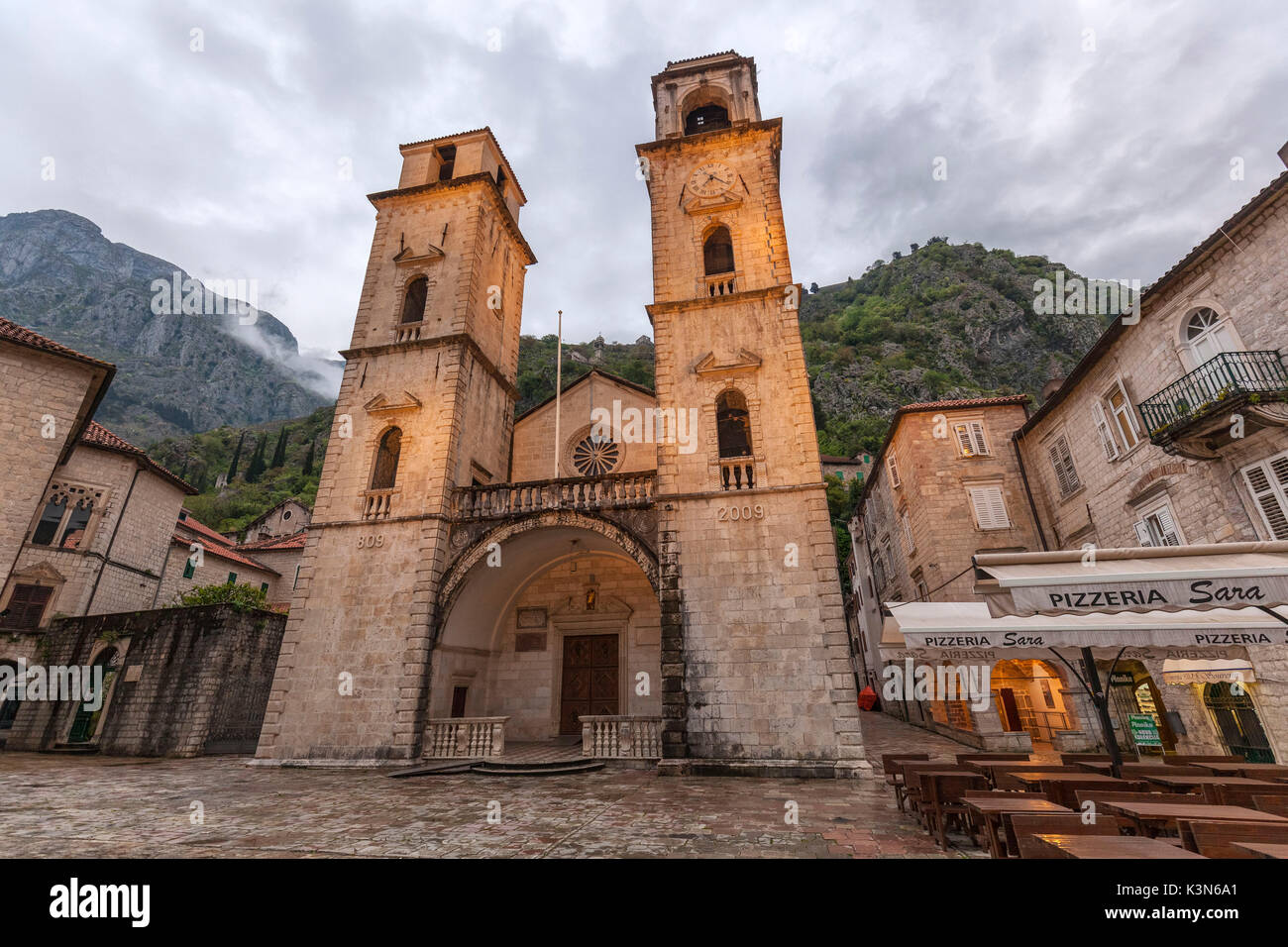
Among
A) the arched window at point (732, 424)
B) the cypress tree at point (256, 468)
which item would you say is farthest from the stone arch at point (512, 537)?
the cypress tree at point (256, 468)

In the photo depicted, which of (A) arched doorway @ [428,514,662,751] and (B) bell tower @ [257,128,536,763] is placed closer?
(B) bell tower @ [257,128,536,763]

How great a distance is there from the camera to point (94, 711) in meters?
16.8

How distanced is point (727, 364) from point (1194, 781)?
11.2 m

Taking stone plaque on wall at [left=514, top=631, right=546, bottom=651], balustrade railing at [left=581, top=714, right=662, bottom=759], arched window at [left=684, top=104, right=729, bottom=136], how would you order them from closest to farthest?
balustrade railing at [left=581, top=714, right=662, bottom=759], stone plaque on wall at [left=514, top=631, right=546, bottom=651], arched window at [left=684, top=104, right=729, bottom=136]

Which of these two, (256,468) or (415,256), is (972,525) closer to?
(415,256)

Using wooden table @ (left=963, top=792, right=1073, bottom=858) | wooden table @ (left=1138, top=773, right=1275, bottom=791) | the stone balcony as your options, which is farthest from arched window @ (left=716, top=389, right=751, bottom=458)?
wooden table @ (left=963, top=792, right=1073, bottom=858)

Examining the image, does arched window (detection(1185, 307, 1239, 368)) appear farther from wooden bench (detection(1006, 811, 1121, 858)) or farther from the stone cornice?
the stone cornice

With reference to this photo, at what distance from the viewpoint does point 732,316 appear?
49.3 feet

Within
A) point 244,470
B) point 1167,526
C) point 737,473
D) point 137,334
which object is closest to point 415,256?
point 737,473

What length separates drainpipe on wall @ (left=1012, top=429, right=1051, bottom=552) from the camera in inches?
667

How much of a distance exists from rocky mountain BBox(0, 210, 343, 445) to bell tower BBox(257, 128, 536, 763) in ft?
350
